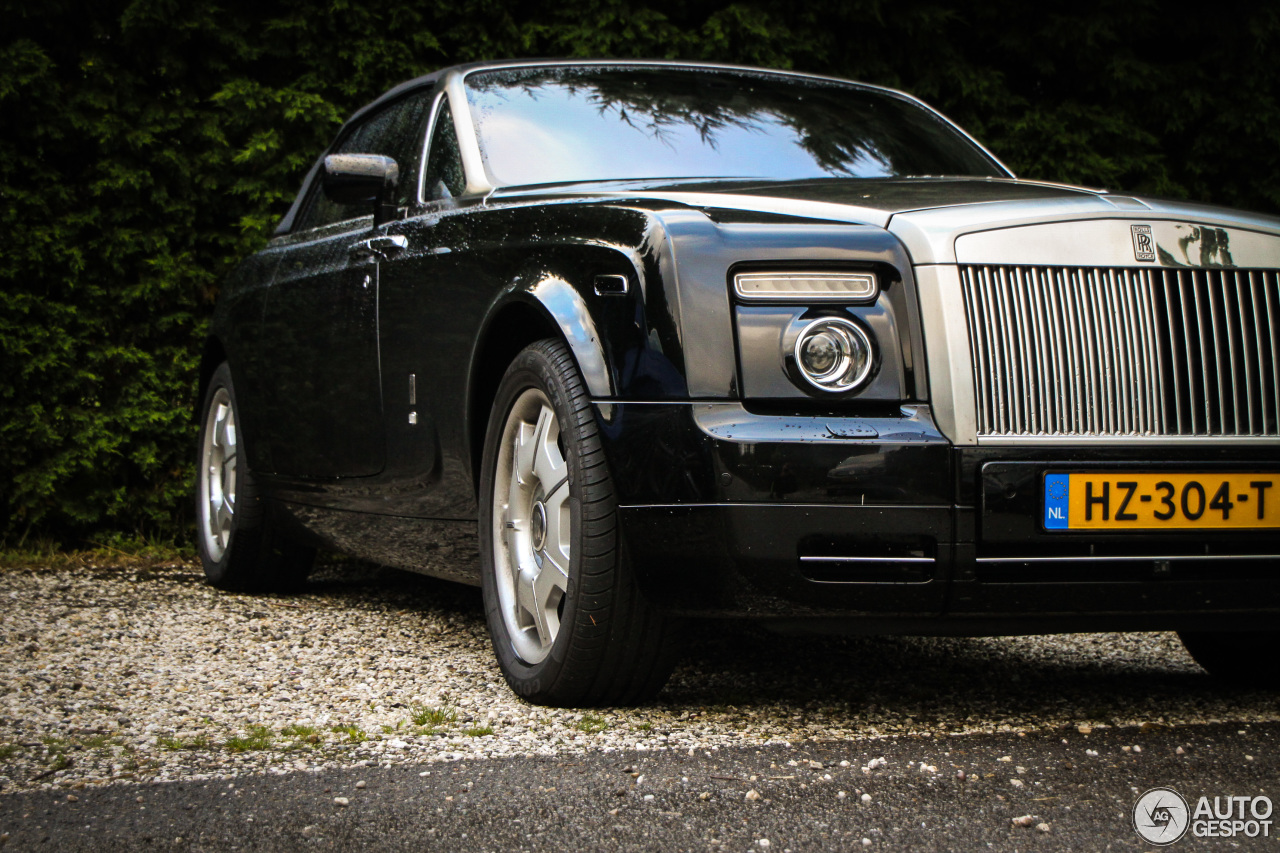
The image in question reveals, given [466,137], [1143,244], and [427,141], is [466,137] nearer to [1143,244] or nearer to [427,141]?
[427,141]

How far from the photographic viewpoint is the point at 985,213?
2.86m

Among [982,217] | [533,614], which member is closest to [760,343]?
[982,217]

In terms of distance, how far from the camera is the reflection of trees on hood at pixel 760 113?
4016 millimetres

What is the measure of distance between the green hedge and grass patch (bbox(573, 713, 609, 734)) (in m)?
3.54

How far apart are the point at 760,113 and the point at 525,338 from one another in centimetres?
119

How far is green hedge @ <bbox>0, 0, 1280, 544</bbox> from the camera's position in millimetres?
5770

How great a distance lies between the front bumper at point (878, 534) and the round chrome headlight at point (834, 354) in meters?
0.08

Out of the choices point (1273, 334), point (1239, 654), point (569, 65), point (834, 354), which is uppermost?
point (569, 65)

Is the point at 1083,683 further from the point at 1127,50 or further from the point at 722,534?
the point at 1127,50

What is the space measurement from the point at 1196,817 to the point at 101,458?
4.71m

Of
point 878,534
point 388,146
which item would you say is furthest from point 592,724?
point 388,146

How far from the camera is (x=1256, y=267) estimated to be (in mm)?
2980

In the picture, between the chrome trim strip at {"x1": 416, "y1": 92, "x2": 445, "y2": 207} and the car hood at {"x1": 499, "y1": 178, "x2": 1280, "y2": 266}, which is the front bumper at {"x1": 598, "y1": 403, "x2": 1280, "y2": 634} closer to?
the car hood at {"x1": 499, "y1": 178, "x2": 1280, "y2": 266}

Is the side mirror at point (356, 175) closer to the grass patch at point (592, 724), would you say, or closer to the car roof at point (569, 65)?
the car roof at point (569, 65)
